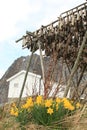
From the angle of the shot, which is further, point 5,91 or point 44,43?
point 5,91

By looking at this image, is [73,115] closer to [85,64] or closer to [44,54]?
[85,64]

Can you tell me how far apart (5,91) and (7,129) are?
44.9 meters

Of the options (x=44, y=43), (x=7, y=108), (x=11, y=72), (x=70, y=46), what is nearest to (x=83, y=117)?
(x=7, y=108)

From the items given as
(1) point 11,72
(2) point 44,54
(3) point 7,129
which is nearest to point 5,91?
(1) point 11,72

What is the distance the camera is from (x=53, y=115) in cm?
592

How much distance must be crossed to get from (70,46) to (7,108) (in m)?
2.22

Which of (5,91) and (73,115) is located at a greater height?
(5,91)

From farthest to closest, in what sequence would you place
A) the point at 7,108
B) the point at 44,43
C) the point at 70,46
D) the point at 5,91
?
the point at 5,91 → the point at 44,43 → the point at 70,46 → the point at 7,108

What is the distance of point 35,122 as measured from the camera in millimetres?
6066

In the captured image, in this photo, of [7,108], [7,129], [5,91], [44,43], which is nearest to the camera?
[7,129]

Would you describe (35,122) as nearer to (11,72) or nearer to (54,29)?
(54,29)

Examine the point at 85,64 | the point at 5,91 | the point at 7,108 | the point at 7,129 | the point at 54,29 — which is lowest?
the point at 7,129

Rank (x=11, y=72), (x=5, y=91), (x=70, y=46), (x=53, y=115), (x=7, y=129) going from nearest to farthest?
(x=53, y=115)
(x=7, y=129)
(x=70, y=46)
(x=5, y=91)
(x=11, y=72)

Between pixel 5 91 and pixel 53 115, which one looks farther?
pixel 5 91
